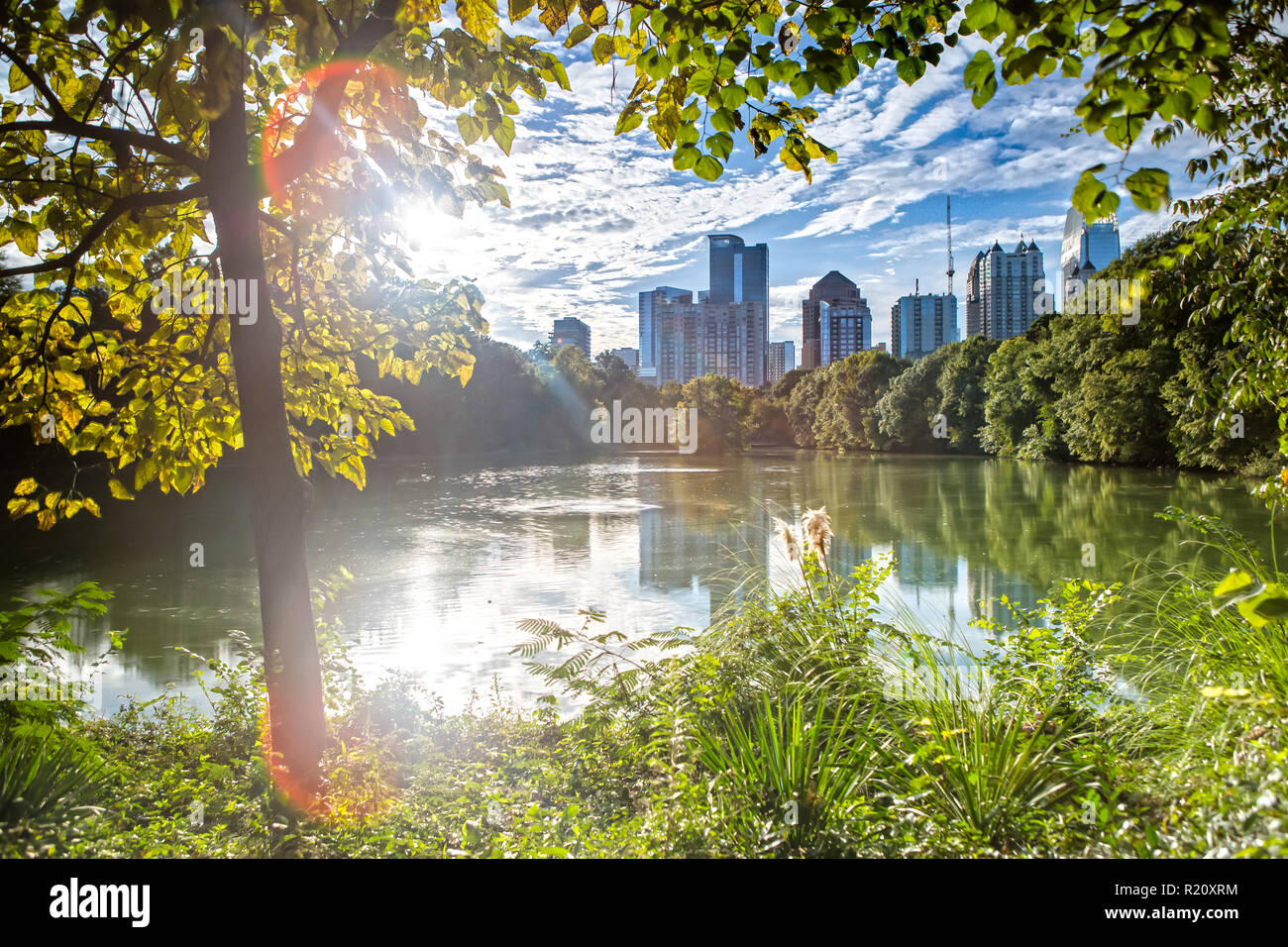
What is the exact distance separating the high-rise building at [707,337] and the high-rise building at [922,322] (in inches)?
966

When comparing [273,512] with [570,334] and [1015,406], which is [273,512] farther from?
[570,334]

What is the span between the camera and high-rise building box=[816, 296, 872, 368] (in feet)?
271

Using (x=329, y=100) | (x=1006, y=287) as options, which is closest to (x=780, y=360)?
(x=1006, y=287)

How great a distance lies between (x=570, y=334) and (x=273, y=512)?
76485mm

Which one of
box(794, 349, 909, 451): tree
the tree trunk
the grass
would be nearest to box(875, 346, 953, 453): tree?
box(794, 349, 909, 451): tree

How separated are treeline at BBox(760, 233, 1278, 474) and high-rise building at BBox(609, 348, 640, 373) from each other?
24.0 m

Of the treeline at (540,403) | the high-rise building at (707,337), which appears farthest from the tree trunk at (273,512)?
the high-rise building at (707,337)

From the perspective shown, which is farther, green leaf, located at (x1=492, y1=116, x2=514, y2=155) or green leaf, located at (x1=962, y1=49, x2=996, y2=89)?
green leaf, located at (x1=492, y1=116, x2=514, y2=155)

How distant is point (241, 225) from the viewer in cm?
341

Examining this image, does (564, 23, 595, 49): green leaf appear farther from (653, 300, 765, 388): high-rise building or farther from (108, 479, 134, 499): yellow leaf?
(653, 300, 765, 388): high-rise building

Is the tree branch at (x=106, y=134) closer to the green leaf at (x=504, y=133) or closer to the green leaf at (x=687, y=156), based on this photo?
the green leaf at (x=504, y=133)

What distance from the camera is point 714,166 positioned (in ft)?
6.48

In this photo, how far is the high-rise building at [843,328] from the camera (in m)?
82.8
